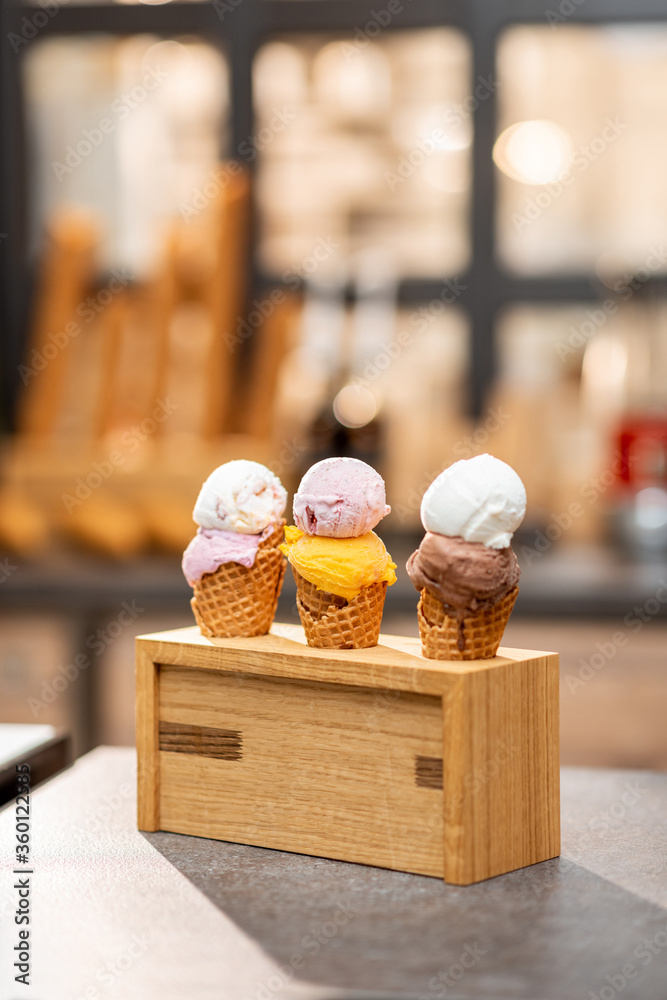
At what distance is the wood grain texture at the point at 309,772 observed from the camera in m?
0.83

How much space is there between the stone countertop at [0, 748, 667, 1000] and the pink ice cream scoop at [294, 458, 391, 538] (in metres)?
0.24

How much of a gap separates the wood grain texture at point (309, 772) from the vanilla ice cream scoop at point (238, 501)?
0.39 ft

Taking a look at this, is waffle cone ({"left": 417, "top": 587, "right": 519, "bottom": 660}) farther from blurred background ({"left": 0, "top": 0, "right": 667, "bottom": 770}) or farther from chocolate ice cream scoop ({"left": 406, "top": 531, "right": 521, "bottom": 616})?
blurred background ({"left": 0, "top": 0, "right": 667, "bottom": 770})

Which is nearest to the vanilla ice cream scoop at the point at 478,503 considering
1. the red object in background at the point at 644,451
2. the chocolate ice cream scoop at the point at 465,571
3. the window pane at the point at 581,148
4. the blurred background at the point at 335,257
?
the chocolate ice cream scoop at the point at 465,571

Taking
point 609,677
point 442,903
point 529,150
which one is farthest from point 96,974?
point 529,150

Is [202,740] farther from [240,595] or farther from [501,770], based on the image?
[501,770]

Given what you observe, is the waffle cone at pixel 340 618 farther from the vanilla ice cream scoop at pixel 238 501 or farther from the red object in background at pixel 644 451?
the red object in background at pixel 644 451

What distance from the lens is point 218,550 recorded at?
→ 3.04 feet

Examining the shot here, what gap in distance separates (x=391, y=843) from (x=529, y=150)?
2167 millimetres

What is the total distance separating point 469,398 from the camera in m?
2.76

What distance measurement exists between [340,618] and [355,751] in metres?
0.10

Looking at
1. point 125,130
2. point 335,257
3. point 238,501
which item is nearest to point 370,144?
point 335,257

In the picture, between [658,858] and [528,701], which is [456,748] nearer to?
[528,701]

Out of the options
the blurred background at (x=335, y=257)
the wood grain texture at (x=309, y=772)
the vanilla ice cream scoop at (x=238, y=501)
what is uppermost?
the blurred background at (x=335, y=257)
